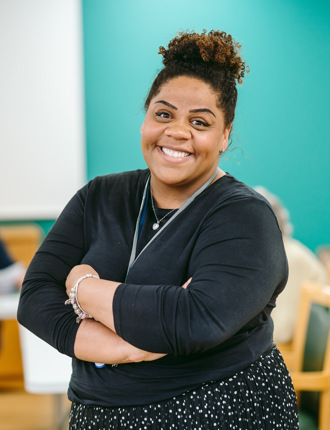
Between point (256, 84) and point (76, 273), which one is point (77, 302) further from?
point (256, 84)

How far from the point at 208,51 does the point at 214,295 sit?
1.69 feet

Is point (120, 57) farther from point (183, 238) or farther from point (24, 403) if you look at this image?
point (183, 238)

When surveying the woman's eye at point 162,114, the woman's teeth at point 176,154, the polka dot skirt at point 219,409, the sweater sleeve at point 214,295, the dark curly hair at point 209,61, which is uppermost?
the dark curly hair at point 209,61

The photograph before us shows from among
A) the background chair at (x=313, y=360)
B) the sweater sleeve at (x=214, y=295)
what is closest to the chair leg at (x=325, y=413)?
the background chair at (x=313, y=360)

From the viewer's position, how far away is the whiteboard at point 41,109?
4777 mm

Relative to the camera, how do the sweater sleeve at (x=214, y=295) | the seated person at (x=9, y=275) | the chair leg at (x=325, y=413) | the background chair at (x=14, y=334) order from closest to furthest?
the sweater sleeve at (x=214, y=295)
the chair leg at (x=325, y=413)
the seated person at (x=9, y=275)
the background chair at (x=14, y=334)

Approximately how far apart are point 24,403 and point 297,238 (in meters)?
2.70

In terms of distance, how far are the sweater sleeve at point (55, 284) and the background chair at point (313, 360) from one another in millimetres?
1253

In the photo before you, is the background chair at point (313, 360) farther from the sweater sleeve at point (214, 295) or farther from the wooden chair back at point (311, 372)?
the sweater sleeve at point (214, 295)

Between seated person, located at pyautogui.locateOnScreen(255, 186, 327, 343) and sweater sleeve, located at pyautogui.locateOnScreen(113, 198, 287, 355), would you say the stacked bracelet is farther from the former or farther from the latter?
seated person, located at pyautogui.locateOnScreen(255, 186, 327, 343)

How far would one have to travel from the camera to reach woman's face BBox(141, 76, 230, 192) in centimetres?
126

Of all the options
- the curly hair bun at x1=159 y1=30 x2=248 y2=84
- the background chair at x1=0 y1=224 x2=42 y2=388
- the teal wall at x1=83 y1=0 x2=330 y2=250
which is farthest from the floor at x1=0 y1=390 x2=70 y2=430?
the curly hair bun at x1=159 y1=30 x2=248 y2=84

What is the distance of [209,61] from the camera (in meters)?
1.27

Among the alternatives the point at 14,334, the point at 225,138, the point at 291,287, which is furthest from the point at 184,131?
the point at 14,334
